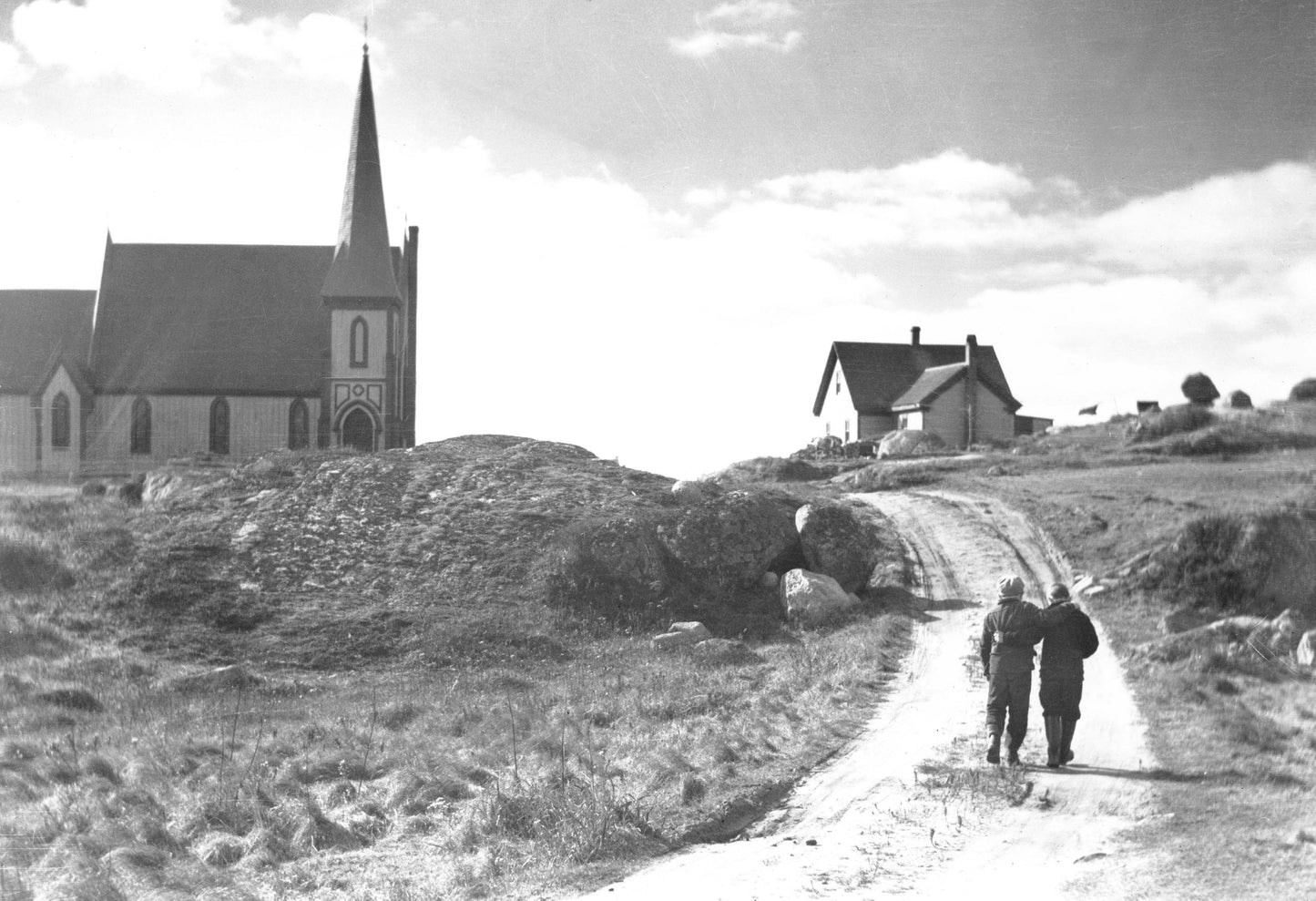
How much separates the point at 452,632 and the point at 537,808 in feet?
33.9

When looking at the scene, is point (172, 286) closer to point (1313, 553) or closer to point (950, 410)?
point (950, 410)

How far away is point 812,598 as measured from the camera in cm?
2192

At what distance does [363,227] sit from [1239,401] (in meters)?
37.1

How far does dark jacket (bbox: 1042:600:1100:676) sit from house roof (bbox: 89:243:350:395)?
45.8m

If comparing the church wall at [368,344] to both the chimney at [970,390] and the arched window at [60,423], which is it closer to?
the arched window at [60,423]

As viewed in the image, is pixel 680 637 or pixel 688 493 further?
pixel 688 493

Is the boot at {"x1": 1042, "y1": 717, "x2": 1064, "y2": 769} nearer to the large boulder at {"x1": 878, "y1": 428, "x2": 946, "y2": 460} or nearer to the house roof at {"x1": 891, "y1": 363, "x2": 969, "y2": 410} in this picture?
the large boulder at {"x1": 878, "y1": 428, "x2": 946, "y2": 460}

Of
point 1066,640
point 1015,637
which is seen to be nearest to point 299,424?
point 1015,637

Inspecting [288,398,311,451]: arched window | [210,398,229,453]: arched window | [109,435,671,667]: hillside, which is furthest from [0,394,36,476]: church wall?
[109,435,671,667]: hillside

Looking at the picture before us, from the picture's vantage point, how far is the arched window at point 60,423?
51.8 metres

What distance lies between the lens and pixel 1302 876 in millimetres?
8164

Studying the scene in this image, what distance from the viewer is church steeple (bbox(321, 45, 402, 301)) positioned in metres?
54.0

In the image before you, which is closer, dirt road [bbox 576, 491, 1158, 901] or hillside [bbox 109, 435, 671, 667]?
dirt road [bbox 576, 491, 1158, 901]

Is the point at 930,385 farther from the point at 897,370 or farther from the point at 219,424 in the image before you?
the point at 219,424
